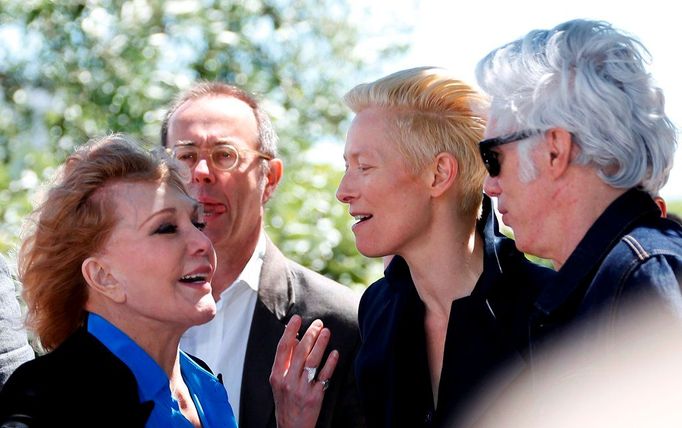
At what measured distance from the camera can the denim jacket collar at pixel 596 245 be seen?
2.46 m

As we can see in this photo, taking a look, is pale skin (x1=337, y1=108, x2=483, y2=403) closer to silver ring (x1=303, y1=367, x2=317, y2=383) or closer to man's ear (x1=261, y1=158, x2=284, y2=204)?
silver ring (x1=303, y1=367, x2=317, y2=383)

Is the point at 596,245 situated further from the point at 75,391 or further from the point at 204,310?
the point at 75,391

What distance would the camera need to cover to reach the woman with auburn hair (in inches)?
110

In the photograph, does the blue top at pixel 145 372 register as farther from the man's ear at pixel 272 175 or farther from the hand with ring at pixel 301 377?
the man's ear at pixel 272 175

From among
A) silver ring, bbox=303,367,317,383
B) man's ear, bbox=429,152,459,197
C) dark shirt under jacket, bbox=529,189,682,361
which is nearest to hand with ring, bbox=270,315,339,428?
silver ring, bbox=303,367,317,383

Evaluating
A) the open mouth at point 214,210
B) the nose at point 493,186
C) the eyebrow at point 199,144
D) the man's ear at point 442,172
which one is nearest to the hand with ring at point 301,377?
the man's ear at point 442,172

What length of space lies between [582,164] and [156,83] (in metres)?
3.97

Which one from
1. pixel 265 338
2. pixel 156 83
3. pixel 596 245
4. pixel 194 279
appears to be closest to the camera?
pixel 596 245

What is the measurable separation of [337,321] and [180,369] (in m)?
0.89

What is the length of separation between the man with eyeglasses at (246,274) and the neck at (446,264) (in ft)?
1.79

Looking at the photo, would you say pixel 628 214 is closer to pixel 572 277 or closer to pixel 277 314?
pixel 572 277

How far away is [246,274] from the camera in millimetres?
4062

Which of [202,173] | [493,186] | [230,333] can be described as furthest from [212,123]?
[493,186]

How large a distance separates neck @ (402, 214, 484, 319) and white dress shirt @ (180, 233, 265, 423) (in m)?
0.86
